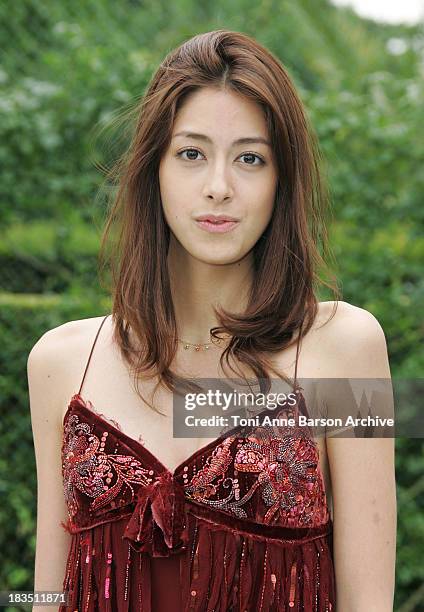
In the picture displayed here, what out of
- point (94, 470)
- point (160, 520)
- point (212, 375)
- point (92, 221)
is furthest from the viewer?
point (92, 221)

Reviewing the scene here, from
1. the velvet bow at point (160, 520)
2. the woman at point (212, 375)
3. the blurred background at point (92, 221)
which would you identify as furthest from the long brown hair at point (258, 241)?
the blurred background at point (92, 221)

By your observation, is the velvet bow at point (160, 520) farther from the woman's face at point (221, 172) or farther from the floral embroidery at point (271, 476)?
the woman's face at point (221, 172)

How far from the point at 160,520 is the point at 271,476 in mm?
237

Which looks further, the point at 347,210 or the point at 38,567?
the point at 347,210

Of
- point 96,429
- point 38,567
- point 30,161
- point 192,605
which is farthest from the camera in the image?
point 30,161

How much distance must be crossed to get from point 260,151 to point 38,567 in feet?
3.49

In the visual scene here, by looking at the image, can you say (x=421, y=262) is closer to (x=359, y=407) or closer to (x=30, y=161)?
(x=30, y=161)

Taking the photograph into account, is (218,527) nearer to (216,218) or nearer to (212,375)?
(212,375)

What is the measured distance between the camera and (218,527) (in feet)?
6.13

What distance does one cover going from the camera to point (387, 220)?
4039mm

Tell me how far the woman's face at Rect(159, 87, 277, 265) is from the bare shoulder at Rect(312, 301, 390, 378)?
0.25 meters

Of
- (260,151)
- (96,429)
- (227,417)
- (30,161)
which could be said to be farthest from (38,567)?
(30,161)

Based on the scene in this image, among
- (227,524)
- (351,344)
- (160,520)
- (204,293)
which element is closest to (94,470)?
(160,520)

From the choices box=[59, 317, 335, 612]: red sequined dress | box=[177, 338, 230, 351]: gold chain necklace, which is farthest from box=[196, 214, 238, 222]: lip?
box=[59, 317, 335, 612]: red sequined dress
